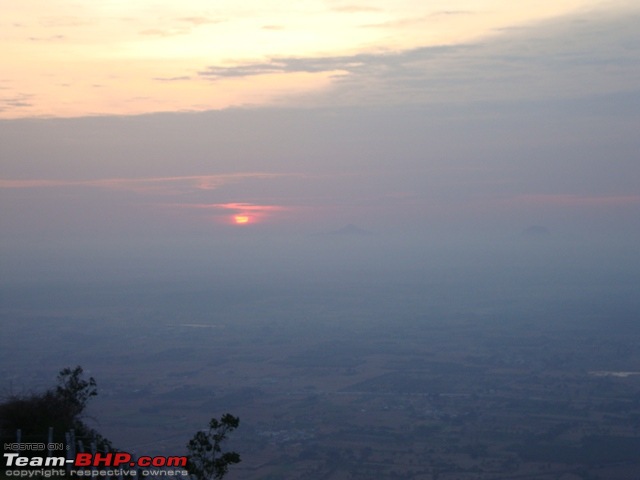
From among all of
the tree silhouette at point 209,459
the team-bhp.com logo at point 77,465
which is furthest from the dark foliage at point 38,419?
the tree silhouette at point 209,459

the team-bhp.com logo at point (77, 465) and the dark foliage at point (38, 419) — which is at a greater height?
the dark foliage at point (38, 419)

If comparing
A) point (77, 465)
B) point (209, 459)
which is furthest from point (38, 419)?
point (209, 459)

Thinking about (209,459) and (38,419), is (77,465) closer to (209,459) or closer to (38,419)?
(209,459)

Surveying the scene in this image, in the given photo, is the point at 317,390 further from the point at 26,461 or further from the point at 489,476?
the point at 26,461

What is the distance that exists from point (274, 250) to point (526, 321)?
12497 cm

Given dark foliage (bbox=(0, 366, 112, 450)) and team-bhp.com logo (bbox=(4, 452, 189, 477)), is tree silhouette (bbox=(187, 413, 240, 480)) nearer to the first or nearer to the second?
team-bhp.com logo (bbox=(4, 452, 189, 477))

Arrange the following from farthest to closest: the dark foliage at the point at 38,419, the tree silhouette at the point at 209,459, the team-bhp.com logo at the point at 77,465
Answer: the dark foliage at the point at 38,419, the tree silhouette at the point at 209,459, the team-bhp.com logo at the point at 77,465

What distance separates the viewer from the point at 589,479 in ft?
76.1

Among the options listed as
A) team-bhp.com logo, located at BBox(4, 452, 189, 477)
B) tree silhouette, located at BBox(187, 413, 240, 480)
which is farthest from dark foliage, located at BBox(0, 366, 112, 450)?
tree silhouette, located at BBox(187, 413, 240, 480)

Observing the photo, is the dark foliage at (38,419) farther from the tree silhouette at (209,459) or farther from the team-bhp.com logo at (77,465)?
the tree silhouette at (209,459)

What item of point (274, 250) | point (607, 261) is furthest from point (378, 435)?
point (274, 250)

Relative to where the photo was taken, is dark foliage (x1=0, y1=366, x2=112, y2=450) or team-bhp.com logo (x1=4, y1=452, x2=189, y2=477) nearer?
team-bhp.com logo (x1=4, y1=452, x2=189, y2=477)

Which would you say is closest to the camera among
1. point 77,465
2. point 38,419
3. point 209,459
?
point 77,465

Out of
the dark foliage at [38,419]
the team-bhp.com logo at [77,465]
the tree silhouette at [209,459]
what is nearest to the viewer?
the team-bhp.com logo at [77,465]
